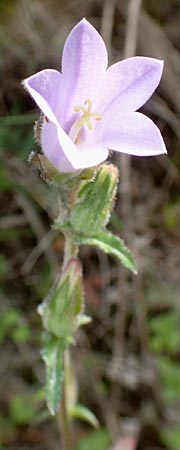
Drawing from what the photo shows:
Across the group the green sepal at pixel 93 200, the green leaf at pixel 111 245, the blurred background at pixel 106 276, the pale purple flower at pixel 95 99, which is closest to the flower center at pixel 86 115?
the pale purple flower at pixel 95 99

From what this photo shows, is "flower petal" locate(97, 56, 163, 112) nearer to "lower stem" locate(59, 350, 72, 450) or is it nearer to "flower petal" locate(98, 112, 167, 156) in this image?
"flower petal" locate(98, 112, 167, 156)

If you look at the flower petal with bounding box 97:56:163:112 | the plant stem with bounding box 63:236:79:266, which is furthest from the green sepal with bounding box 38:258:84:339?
the flower petal with bounding box 97:56:163:112

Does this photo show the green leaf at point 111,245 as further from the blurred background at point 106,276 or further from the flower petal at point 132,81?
the blurred background at point 106,276

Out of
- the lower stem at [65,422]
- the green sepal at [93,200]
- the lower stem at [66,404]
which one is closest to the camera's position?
the green sepal at [93,200]

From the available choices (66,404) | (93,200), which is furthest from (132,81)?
(66,404)

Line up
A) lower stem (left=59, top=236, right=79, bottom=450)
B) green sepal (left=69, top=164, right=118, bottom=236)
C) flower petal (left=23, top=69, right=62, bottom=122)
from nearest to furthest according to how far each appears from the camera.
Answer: flower petal (left=23, top=69, right=62, bottom=122)
green sepal (left=69, top=164, right=118, bottom=236)
lower stem (left=59, top=236, right=79, bottom=450)
